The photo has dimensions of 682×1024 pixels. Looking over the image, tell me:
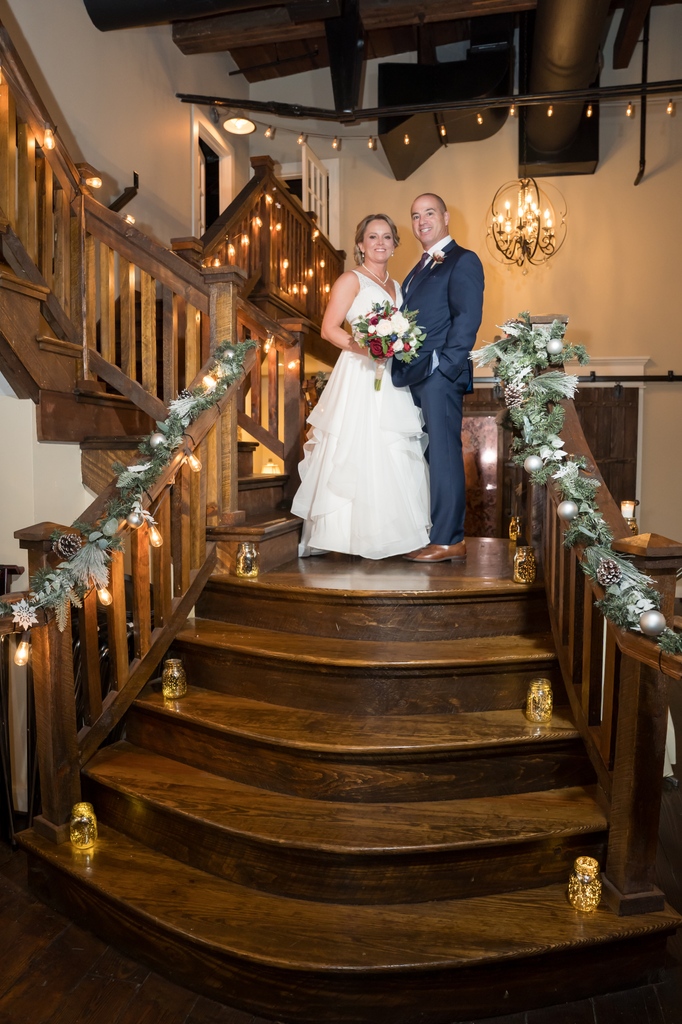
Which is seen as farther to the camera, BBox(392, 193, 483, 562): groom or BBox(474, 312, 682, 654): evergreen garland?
BBox(392, 193, 483, 562): groom

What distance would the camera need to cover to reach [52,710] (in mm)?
2547

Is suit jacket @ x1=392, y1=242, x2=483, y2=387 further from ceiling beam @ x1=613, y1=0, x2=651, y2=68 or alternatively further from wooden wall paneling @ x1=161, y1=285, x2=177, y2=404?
ceiling beam @ x1=613, y1=0, x2=651, y2=68

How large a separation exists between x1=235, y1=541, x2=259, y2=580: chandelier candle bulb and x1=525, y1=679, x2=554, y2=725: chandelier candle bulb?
4.27 ft

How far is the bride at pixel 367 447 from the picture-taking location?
3541 millimetres

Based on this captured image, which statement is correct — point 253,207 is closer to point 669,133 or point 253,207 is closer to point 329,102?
point 329,102

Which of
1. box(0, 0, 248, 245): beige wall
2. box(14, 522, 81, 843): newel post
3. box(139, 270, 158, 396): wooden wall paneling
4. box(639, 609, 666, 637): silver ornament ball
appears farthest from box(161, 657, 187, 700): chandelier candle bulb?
box(0, 0, 248, 245): beige wall

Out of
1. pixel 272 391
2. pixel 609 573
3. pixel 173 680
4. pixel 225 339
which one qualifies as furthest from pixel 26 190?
pixel 609 573

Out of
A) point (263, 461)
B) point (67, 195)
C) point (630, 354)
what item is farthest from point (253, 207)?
point (630, 354)

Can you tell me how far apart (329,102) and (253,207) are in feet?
14.1

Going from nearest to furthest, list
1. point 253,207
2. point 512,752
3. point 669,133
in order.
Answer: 1. point 512,752
2. point 253,207
3. point 669,133

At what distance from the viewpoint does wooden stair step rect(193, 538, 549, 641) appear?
2.87 meters

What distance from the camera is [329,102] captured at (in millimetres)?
9453

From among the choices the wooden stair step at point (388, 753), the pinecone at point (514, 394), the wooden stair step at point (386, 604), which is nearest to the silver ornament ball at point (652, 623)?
the wooden stair step at point (388, 753)

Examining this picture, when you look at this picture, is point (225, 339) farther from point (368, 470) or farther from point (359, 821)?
point (359, 821)
